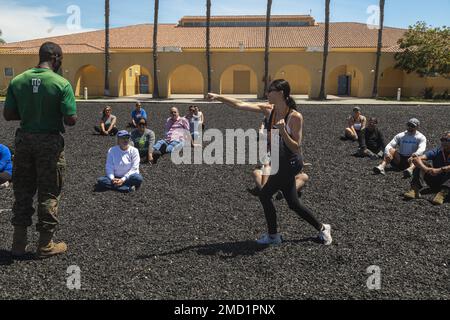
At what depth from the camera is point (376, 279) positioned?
390cm

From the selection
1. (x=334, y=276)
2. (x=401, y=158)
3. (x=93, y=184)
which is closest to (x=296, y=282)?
(x=334, y=276)

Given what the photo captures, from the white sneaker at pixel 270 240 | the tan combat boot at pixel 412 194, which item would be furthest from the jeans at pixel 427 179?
the white sneaker at pixel 270 240

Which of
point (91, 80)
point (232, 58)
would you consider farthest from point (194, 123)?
point (91, 80)

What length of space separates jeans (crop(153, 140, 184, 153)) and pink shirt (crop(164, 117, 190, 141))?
215 mm

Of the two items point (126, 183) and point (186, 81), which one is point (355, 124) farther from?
point (186, 81)

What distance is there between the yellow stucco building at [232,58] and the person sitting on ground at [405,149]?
2602cm

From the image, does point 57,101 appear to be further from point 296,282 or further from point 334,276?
point 334,276

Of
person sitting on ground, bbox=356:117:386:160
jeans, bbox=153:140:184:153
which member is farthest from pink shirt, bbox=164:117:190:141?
person sitting on ground, bbox=356:117:386:160

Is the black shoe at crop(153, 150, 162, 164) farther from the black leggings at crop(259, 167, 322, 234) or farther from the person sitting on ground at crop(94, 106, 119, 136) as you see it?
the black leggings at crop(259, 167, 322, 234)

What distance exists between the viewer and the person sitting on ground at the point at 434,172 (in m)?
6.61

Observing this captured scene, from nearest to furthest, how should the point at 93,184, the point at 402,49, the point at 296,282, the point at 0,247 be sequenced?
the point at 296,282
the point at 0,247
the point at 93,184
the point at 402,49

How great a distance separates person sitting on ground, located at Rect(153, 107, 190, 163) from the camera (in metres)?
9.75
